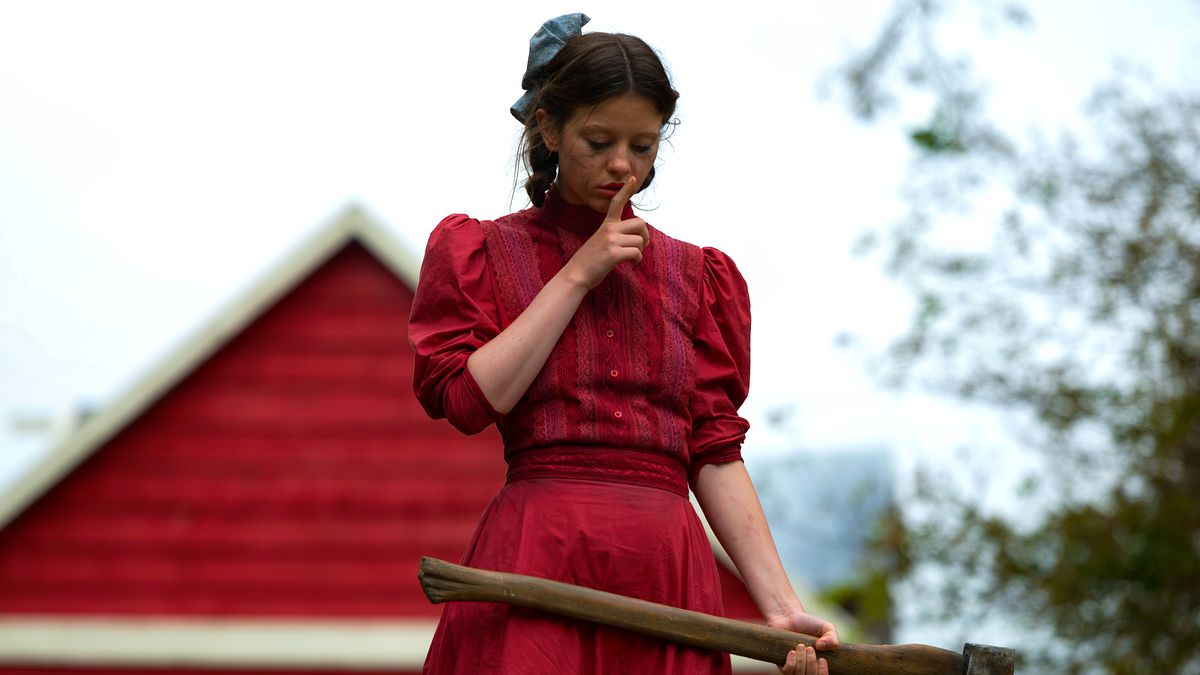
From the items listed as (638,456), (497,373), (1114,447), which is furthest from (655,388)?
(1114,447)

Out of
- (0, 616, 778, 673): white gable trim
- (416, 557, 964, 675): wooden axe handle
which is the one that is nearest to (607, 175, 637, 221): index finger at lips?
(416, 557, 964, 675): wooden axe handle

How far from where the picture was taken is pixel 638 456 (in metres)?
2.27

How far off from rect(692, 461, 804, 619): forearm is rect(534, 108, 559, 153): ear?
0.54 metres

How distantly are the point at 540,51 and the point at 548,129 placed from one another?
0.43 ft

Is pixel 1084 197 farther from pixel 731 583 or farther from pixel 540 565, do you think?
pixel 540 565

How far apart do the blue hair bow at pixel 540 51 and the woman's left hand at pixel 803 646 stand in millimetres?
851

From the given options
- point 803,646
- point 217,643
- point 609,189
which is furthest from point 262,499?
point 803,646

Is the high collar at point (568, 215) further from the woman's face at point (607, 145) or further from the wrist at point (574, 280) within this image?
the wrist at point (574, 280)

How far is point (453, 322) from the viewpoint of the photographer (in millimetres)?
2289

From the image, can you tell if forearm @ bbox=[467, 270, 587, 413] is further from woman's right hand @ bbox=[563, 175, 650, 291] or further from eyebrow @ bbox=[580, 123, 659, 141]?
eyebrow @ bbox=[580, 123, 659, 141]

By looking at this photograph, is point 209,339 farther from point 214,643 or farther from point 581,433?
point 581,433

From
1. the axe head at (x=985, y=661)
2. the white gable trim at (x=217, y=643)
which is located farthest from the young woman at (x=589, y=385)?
the white gable trim at (x=217, y=643)

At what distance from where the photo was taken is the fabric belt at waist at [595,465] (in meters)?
2.24

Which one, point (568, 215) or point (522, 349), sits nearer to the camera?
point (522, 349)
